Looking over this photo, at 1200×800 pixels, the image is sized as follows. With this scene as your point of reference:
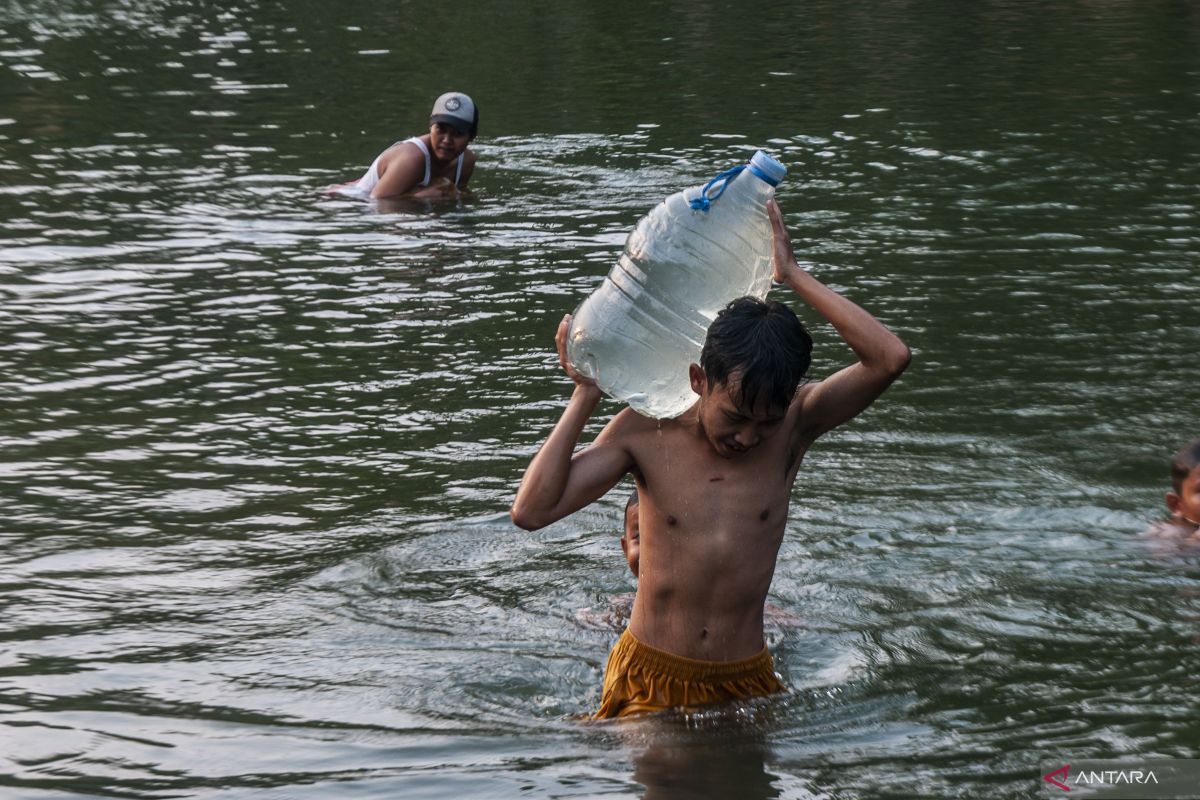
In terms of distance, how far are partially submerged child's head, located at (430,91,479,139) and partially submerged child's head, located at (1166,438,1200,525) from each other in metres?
7.51

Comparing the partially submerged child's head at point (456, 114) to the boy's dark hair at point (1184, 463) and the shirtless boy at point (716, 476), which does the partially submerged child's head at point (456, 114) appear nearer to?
the boy's dark hair at point (1184, 463)

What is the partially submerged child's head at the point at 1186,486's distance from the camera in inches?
275

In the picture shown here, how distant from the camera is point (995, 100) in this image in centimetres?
1645

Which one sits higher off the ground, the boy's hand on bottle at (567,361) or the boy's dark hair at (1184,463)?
the boy's hand on bottle at (567,361)

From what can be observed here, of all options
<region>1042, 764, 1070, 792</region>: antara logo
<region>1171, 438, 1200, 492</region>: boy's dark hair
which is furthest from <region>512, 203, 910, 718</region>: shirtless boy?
<region>1171, 438, 1200, 492</region>: boy's dark hair

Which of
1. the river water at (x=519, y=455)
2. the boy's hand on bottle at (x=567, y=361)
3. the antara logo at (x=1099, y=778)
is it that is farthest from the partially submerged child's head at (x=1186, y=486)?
the boy's hand on bottle at (x=567, y=361)

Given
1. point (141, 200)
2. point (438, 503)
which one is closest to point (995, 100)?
point (141, 200)

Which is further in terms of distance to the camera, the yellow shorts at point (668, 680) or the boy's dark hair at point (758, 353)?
the yellow shorts at point (668, 680)

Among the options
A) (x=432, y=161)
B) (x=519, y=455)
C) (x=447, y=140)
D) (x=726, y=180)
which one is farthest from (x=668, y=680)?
(x=432, y=161)

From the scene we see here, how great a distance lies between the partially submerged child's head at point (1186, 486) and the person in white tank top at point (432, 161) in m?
7.55

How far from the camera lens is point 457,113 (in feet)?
43.4

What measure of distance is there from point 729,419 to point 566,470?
516 millimetres

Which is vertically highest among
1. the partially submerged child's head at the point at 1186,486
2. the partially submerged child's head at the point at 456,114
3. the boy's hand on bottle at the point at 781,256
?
the boy's hand on bottle at the point at 781,256

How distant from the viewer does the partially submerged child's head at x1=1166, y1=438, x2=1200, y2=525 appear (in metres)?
6.98
